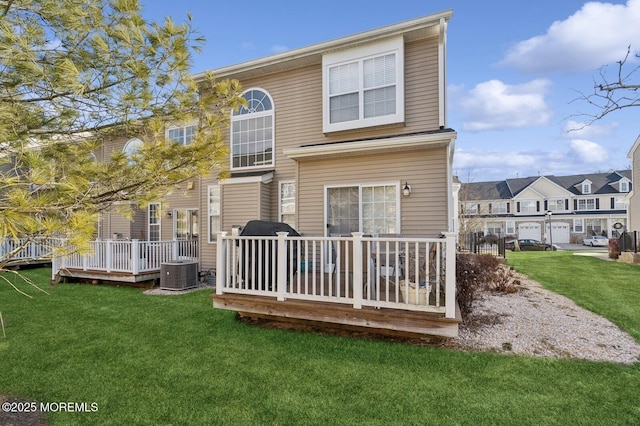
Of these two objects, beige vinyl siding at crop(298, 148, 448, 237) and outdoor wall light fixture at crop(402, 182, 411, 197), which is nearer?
beige vinyl siding at crop(298, 148, 448, 237)

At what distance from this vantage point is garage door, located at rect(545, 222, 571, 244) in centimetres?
3469

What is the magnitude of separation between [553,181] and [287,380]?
42.7 metres

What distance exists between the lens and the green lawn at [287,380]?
9.48 ft

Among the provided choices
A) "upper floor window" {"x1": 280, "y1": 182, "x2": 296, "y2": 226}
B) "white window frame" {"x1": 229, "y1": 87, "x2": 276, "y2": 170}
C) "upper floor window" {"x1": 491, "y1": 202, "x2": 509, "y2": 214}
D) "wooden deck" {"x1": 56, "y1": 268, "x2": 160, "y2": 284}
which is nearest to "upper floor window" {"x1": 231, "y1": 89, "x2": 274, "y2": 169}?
"white window frame" {"x1": 229, "y1": 87, "x2": 276, "y2": 170}

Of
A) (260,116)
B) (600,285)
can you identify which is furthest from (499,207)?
(260,116)

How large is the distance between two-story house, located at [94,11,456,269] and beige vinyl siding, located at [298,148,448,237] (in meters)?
0.02

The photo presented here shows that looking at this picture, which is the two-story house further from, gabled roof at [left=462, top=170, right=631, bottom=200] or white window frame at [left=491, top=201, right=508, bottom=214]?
white window frame at [left=491, top=201, right=508, bottom=214]

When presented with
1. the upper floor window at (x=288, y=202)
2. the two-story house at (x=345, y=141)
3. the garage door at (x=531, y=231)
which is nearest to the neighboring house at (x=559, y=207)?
the garage door at (x=531, y=231)

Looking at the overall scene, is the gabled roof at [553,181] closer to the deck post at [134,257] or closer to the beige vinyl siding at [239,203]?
the beige vinyl siding at [239,203]

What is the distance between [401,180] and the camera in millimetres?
7086

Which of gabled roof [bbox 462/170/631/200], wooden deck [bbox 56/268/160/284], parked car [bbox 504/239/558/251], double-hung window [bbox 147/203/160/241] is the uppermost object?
gabled roof [bbox 462/170/631/200]

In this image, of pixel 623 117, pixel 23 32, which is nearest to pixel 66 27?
pixel 23 32

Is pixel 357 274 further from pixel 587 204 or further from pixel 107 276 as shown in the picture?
pixel 587 204

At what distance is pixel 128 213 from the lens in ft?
11.1
